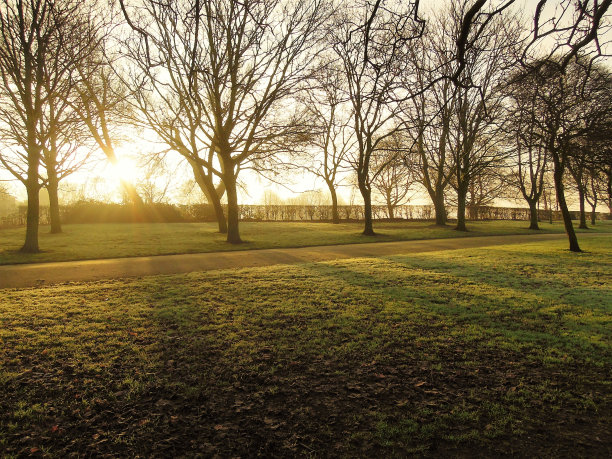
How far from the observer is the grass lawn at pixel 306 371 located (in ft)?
9.59

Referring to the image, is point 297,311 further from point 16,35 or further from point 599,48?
point 16,35

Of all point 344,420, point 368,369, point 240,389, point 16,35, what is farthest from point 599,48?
point 16,35

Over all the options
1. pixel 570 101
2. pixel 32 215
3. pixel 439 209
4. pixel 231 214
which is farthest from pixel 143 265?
pixel 439 209

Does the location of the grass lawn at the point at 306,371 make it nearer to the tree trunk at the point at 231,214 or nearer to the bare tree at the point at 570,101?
the bare tree at the point at 570,101

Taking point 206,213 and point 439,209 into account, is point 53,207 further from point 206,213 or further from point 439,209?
point 439,209

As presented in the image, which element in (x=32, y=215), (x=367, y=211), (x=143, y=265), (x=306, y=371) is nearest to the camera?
(x=306, y=371)

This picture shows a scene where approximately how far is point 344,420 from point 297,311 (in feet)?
10.0

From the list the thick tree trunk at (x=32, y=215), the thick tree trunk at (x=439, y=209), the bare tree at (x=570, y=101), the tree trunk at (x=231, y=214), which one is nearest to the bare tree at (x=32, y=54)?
the thick tree trunk at (x=32, y=215)

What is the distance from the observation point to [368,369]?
4117 millimetres

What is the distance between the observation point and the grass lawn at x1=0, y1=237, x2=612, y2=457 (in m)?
2.92

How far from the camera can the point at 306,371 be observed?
4.07 m

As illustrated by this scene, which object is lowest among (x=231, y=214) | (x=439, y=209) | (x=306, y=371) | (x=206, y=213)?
(x=306, y=371)

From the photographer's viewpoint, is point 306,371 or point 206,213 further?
point 206,213

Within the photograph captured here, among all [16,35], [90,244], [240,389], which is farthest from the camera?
[90,244]
